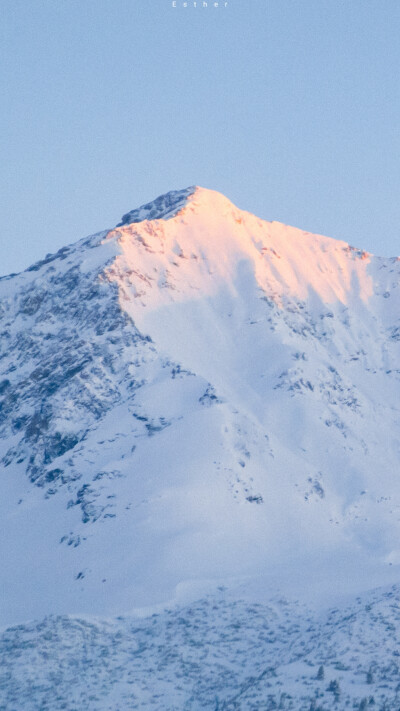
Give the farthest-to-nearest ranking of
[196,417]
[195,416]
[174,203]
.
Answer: [174,203], [195,416], [196,417]

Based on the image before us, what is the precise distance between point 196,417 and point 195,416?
0.95 ft

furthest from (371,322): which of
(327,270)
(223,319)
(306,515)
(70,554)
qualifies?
(70,554)

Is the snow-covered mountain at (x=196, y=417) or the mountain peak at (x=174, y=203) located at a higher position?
the mountain peak at (x=174, y=203)

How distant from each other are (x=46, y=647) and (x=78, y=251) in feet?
334

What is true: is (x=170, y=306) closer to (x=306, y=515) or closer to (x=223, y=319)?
(x=223, y=319)

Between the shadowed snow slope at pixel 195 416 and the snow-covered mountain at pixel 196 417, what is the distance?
0.87 ft

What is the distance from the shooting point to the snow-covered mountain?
105m

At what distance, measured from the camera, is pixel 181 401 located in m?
131

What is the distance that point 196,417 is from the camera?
128 metres

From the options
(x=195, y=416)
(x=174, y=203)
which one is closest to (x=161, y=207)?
(x=174, y=203)

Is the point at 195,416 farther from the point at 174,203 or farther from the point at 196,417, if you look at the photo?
the point at 174,203

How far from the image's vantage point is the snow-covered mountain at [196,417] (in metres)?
105

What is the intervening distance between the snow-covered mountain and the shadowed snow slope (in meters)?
0.27

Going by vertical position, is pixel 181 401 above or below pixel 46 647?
above
